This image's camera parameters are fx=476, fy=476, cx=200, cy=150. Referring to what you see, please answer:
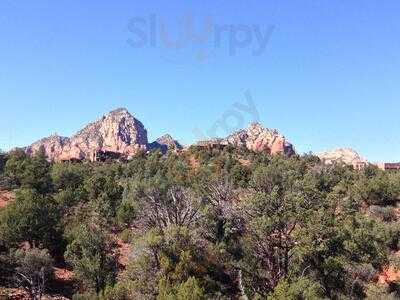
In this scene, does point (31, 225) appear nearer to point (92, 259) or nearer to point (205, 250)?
point (92, 259)

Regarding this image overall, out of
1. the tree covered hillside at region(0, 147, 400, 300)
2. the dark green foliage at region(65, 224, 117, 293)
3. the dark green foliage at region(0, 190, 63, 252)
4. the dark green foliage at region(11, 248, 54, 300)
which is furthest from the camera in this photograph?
the dark green foliage at region(0, 190, 63, 252)

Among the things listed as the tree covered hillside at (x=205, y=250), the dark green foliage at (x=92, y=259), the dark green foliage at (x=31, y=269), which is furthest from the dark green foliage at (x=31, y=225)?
the dark green foliage at (x=31, y=269)

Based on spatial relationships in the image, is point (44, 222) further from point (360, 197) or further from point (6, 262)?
point (360, 197)

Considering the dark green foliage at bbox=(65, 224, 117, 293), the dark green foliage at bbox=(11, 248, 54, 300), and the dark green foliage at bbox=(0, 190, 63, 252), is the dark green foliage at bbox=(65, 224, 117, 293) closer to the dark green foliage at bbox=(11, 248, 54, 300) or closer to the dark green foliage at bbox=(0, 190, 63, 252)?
the dark green foliage at bbox=(11, 248, 54, 300)

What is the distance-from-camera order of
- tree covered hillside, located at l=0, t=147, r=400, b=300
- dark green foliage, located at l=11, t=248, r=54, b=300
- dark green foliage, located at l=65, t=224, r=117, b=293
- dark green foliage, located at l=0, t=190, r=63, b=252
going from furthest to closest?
dark green foliage, located at l=0, t=190, r=63, b=252
dark green foliage, located at l=65, t=224, r=117, b=293
dark green foliage, located at l=11, t=248, r=54, b=300
tree covered hillside, located at l=0, t=147, r=400, b=300

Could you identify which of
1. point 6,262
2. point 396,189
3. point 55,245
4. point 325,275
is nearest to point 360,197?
point 396,189

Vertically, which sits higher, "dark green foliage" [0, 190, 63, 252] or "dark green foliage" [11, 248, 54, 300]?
"dark green foliage" [0, 190, 63, 252]

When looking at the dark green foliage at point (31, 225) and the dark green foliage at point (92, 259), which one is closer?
the dark green foliage at point (92, 259)

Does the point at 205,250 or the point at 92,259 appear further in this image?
the point at 205,250

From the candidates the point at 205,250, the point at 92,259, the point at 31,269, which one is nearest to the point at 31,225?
the point at 31,269

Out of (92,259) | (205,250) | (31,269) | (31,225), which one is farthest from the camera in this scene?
(31,225)

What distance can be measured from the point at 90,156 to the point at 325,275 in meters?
138

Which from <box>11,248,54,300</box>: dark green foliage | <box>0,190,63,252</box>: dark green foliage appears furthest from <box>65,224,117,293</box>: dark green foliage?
<box>0,190,63,252</box>: dark green foliage

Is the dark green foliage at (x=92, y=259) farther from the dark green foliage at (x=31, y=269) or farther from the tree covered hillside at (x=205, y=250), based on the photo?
the dark green foliage at (x=31, y=269)
